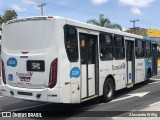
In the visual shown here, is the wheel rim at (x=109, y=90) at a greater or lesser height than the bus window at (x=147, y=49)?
lesser

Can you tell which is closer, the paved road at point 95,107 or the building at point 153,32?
the paved road at point 95,107

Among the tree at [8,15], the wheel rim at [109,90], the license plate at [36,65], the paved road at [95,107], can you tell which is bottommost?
the paved road at [95,107]

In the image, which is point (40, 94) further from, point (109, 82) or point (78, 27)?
point (109, 82)

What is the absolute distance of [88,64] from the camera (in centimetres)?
1006

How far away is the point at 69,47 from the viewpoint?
29.3 feet

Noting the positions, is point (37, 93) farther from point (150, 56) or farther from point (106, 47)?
point (150, 56)

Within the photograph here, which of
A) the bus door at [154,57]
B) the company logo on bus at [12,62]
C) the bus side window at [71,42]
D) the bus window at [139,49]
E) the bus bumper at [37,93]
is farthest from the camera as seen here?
the bus door at [154,57]

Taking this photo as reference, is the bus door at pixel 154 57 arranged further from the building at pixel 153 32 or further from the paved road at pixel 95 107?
the building at pixel 153 32

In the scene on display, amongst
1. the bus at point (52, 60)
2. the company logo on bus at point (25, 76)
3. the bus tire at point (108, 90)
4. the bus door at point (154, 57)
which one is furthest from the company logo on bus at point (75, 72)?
the bus door at point (154, 57)

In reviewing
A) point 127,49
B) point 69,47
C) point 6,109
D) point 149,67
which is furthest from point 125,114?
point 149,67

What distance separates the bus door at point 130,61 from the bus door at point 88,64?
3631mm

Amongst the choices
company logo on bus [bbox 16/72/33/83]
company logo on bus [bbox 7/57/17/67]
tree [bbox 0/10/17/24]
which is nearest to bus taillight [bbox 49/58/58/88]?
company logo on bus [bbox 16/72/33/83]

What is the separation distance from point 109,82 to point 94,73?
144cm

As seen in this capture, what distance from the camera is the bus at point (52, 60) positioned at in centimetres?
854
